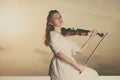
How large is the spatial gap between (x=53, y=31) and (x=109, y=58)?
1.91ft

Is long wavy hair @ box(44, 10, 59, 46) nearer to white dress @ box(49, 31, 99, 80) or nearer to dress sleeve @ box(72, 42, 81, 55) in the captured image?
white dress @ box(49, 31, 99, 80)

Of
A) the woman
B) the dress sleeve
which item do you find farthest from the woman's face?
the dress sleeve

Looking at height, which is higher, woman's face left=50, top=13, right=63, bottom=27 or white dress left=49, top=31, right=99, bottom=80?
woman's face left=50, top=13, right=63, bottom=27

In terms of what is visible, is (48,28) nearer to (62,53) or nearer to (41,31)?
(41,31)

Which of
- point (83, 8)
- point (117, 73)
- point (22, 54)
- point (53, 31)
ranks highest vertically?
point (83, 8)

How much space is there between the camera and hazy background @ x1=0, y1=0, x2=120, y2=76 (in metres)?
3.02

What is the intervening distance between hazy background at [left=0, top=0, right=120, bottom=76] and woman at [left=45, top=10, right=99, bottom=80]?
4 cm

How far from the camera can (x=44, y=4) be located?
3.11 m

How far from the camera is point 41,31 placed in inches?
121

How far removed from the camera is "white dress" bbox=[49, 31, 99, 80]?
3.02 meters

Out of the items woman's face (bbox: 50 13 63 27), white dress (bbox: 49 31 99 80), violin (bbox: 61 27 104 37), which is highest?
woman's face (bbox: 50 13 63 27)

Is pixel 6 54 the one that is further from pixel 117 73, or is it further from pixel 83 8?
pixel 117 73

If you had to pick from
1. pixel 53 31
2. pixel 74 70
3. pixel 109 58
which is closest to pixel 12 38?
pixel 53 31

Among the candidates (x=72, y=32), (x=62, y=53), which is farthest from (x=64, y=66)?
(x=72, y=32)
